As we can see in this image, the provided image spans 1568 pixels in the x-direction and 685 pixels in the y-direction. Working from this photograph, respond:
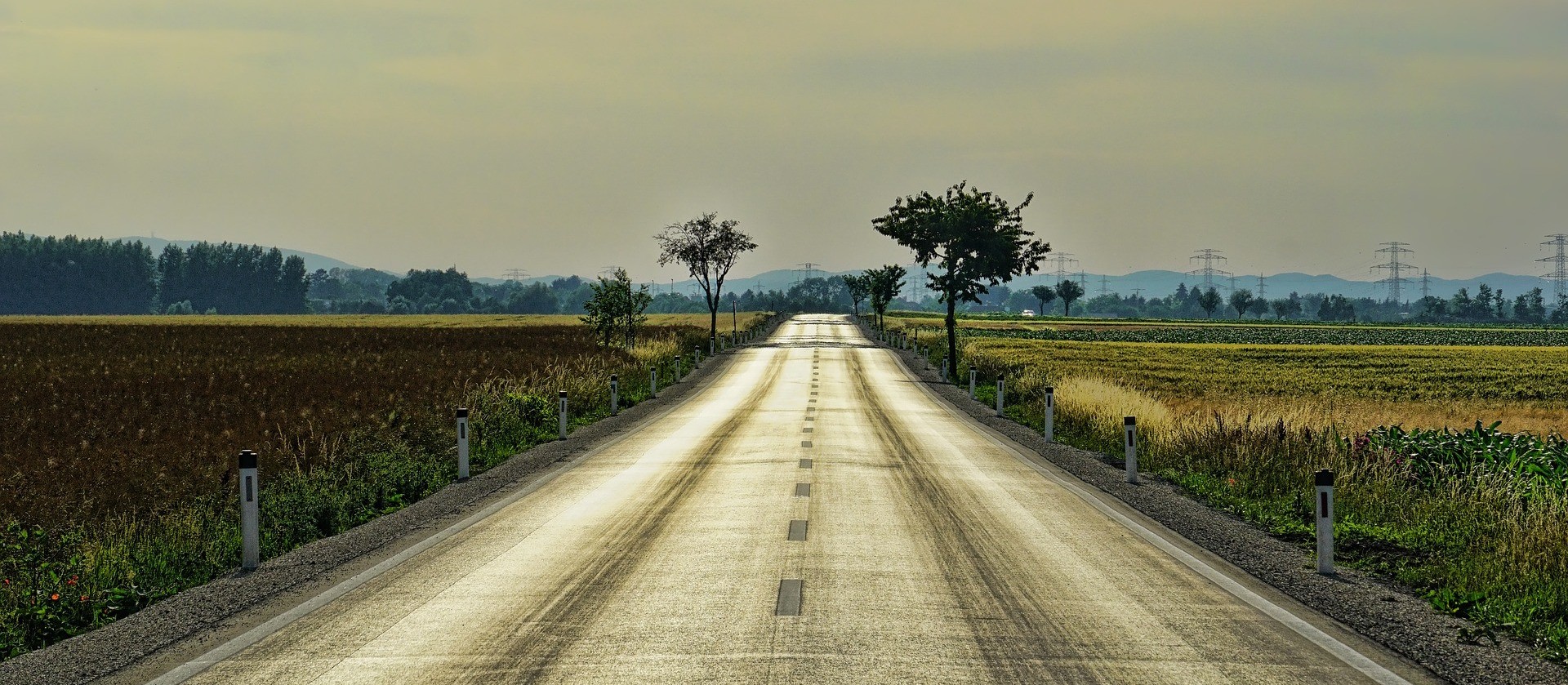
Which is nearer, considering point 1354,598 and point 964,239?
point 1354,598

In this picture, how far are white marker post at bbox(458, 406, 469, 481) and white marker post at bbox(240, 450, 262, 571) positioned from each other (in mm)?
5447

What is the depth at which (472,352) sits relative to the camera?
38.7 m

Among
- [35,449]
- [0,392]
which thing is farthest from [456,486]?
[0,392]

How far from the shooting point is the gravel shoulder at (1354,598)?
21.2ft

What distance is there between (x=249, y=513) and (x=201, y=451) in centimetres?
501

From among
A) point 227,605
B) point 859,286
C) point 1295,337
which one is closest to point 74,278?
point 859,286

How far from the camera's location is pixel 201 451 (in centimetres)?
1373

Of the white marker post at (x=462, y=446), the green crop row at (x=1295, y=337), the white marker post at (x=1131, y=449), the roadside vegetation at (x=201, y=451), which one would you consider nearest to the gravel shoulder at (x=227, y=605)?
the roadside vegetation at (x=201, y=451)

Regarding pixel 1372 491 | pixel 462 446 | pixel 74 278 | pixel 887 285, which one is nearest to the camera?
pixel 1372 491

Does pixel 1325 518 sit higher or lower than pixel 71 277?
lower

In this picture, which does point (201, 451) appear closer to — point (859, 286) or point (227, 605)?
point (227, 605)

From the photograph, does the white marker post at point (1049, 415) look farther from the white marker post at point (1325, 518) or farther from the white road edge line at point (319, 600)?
the white marker post at point (1325, 518)

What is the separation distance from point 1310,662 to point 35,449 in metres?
14.3

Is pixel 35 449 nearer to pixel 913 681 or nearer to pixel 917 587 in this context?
pixel 917 587
